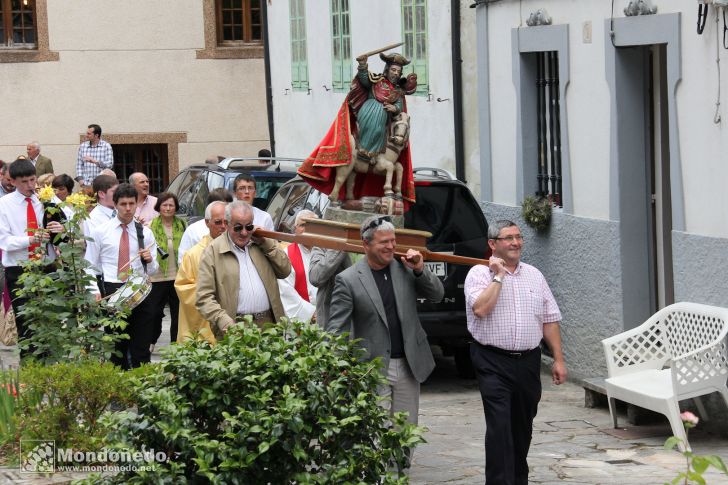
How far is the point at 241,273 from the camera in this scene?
29.9 feet

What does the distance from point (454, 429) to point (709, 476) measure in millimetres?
2330

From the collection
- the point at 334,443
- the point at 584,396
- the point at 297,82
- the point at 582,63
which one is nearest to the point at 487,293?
the point at 334,443

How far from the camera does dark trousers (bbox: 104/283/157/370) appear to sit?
11070 mm

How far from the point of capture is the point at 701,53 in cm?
1030

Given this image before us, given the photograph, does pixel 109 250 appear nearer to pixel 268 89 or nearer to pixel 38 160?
pixel 268 89

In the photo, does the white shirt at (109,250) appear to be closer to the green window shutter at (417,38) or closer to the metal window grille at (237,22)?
the green window shutter at (417,38)

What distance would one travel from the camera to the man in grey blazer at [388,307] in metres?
8.34

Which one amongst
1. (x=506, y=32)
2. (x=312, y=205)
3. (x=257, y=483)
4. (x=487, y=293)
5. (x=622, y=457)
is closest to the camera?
(x=257, y=483)

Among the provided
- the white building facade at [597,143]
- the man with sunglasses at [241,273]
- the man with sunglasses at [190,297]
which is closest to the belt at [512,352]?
the man with sunglasses at [241,273]

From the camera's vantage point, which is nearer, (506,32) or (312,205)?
(312,205)

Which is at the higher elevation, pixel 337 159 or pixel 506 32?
pixel 506 32

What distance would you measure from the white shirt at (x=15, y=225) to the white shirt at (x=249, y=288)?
3.26 meters

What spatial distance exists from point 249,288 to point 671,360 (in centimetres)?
281

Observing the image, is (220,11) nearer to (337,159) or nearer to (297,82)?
(297,82)
